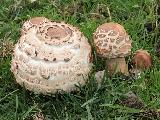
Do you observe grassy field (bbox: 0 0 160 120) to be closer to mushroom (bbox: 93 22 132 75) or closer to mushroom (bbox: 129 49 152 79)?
mushroom (bbox: 129 49 152 79)

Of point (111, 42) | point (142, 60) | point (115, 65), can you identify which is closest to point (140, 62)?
point (142, 60)

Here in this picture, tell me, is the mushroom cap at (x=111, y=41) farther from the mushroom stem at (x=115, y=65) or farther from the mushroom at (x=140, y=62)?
the mushroom at (x=140, y=62)

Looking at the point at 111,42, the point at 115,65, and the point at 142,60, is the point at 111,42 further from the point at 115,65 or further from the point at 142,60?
the point at 142,60

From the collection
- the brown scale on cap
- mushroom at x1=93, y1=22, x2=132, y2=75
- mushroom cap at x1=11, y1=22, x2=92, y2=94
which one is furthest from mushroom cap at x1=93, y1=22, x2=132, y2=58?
the brown scale on cap

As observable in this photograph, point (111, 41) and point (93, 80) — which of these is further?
point (93, 80)

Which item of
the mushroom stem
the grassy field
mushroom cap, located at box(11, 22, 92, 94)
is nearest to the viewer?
mushroom cap, located at box(11, 22, 92, 94)

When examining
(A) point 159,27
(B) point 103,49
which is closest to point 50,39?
(B) point 103,49
